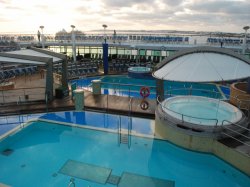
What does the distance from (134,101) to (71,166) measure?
6.22 meters

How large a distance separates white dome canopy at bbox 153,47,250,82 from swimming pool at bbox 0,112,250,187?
2.97 metres

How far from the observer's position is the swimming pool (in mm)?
6953

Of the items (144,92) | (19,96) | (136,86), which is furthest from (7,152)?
(136,86)

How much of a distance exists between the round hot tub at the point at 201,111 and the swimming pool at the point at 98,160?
1.35 m

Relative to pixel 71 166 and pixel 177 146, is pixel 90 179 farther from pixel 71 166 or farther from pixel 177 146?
pixel 177 146

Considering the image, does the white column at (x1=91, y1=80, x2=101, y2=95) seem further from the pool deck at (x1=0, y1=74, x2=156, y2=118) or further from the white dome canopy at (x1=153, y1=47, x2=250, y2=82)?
the white dome canopy at (x1=153, y1=47, x2=250, y2=82)

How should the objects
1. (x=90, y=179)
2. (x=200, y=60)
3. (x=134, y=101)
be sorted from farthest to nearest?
(x=134, y=101) < (x=200, y=60) < (x=90, y=179)

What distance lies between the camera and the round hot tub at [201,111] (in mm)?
8773

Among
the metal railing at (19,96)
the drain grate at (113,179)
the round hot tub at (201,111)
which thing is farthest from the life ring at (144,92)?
the drain grate at (113,179)

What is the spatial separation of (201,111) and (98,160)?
5505 mm

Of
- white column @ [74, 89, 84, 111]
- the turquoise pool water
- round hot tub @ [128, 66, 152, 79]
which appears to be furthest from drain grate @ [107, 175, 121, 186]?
round hot tub @ [128, 66, 152, 79]

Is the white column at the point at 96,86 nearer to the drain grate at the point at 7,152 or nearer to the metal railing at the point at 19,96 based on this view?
the metal railing at the point at 19,96

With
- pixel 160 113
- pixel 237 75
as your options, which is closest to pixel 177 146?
pixel 160 113

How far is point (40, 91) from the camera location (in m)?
14.2
